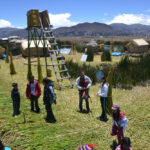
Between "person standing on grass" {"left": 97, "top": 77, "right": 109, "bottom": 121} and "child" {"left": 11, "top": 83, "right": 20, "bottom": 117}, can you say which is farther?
"child" {"left": 11, "top": 83, "right": 20, "bottom": 117}

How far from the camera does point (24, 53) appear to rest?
24734 millimetres

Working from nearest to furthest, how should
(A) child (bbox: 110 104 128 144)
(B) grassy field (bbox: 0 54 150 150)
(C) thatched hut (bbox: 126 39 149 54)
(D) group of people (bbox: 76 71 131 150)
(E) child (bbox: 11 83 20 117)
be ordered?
(D) group of people (bbox: 76 71 131 150), (A) child (bbox: 110 104 128 144), (B) grassy field (bbox: 0 54 150 150), (E) child (bbox: 11 83 20 117), (C) thatched hut (bbox: 126 39 149 54)

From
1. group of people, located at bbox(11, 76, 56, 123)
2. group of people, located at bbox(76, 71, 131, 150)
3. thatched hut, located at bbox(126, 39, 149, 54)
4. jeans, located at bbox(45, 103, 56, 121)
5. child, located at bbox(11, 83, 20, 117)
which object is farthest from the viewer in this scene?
thatched hut, located at bbox(126, 39, 149, 54)

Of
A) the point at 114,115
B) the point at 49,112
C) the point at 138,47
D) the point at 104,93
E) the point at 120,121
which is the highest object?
the point at 138,47

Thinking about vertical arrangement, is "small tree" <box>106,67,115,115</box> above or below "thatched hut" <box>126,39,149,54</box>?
below

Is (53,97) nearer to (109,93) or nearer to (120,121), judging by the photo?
(109,93)

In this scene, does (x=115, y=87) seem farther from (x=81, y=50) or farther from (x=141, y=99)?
(x=81, y=50)

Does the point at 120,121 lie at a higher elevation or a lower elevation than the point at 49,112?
higher

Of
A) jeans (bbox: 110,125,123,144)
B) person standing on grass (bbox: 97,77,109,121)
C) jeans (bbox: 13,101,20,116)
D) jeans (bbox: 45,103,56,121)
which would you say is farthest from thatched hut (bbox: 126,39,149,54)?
jeans (bbox: 110,125,123,144)

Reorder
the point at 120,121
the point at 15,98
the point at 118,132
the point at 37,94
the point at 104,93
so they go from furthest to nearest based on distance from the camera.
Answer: the point at 37,94, the point at 15,98, the point at 104,93, the point at 118,132, the point at 120,121

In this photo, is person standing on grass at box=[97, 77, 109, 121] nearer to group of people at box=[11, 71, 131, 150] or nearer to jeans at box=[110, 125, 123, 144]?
group of people at box=[11, 71, 131, 150]

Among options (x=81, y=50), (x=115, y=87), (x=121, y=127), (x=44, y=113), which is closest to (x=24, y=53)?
(x=81, y=50)

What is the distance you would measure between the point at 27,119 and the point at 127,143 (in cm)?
314

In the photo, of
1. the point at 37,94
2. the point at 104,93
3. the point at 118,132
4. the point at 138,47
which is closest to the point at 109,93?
the point at 104,93
